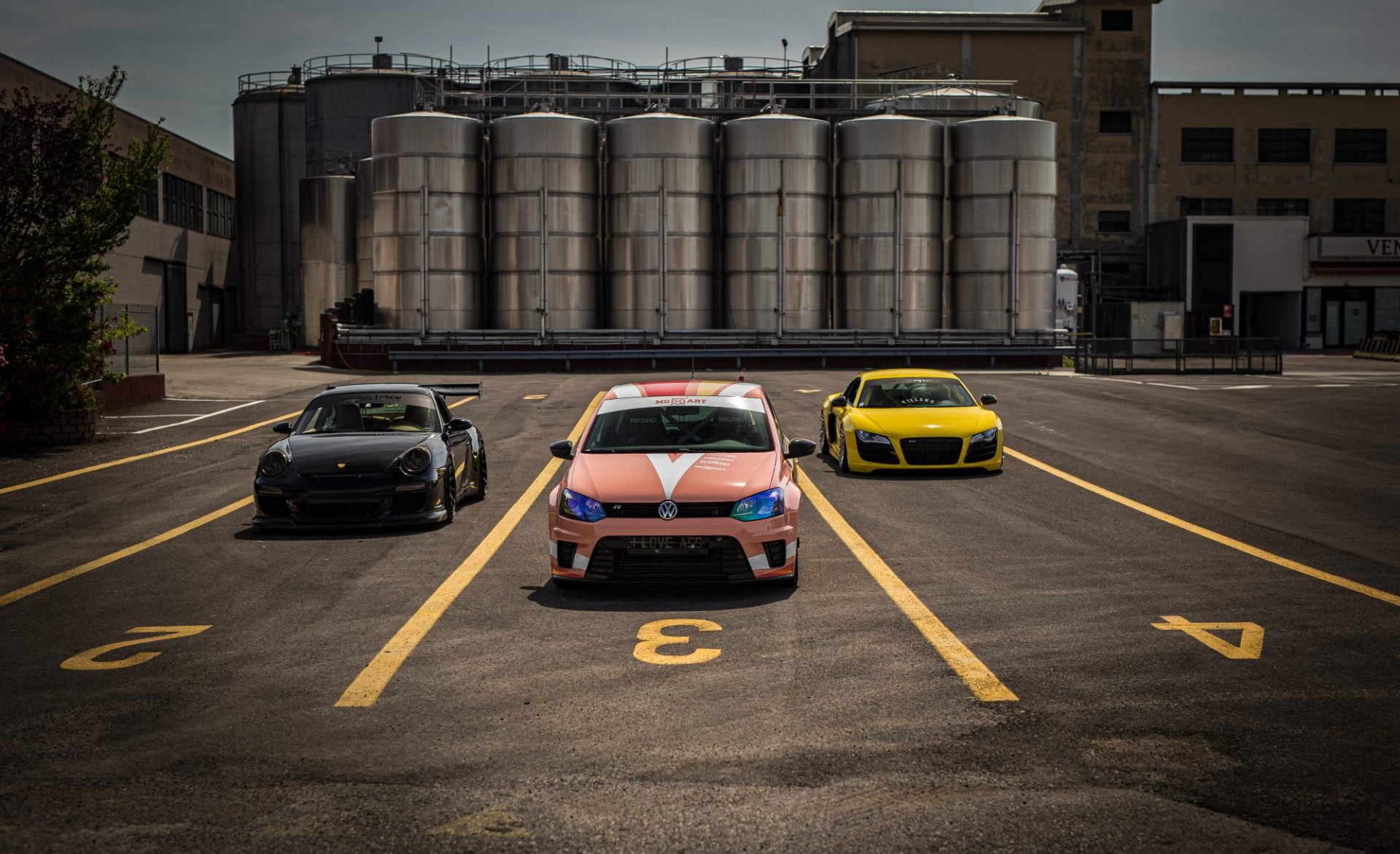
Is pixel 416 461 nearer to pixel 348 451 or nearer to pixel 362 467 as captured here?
pixel 362 467

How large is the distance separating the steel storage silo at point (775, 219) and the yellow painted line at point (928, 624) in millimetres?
36242

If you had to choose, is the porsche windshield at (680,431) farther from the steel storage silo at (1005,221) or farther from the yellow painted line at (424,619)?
the steel storage silo at (1005,221)

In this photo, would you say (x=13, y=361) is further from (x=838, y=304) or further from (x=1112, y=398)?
(x=838, y=304)

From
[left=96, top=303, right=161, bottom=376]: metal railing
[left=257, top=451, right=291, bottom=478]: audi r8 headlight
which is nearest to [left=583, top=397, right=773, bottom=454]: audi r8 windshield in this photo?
[left=257, top=451, right=291, bottom=478]: audi r8 headlight

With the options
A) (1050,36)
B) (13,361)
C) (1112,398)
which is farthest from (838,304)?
(13,361)

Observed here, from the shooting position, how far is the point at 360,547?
40.1 feet

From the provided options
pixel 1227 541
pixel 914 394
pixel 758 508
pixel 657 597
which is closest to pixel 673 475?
pixel 758 508

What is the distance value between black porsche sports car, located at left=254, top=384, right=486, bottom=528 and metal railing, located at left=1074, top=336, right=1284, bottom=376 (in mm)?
30096

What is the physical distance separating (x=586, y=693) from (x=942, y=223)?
150 feet

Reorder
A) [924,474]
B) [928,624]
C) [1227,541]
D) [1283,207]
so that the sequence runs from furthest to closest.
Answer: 1. [1283,207]
2. [924,474]
3. [1227,541]
4. [928,624]

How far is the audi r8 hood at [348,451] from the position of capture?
1284 centimetres

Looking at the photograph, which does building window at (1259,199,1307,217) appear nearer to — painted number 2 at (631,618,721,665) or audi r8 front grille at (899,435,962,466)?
audi r8 front grille at (899,435,962,466)

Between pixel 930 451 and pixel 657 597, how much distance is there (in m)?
7.97

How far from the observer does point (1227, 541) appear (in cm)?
1244
